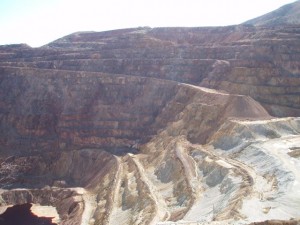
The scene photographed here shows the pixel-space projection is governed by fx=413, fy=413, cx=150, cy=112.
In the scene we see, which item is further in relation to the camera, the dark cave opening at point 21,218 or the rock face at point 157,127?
the dark cave opening at point 21,218

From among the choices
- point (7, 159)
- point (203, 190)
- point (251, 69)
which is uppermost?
point (251, 69)

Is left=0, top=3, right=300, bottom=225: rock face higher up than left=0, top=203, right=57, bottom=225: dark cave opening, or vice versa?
left=0, top=3, right=300, bottom=225: rock face

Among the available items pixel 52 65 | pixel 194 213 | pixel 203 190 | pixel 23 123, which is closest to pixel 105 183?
pixel 203 190

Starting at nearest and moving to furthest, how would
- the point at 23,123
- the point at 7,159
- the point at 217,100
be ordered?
the point at 217,100 → the point at 7,159 → the point at 23,123

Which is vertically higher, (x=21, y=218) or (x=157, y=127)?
(x=157, y=127)

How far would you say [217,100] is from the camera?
7581 centimetres

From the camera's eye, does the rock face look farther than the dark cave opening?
No

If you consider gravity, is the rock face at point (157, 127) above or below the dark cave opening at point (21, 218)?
above

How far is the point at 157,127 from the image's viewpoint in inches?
3418

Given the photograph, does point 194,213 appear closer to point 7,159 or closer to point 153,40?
point 7,159

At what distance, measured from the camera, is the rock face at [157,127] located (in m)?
47.8

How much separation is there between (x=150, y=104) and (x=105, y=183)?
2964 cm

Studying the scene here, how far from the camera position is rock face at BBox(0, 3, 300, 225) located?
47.8m

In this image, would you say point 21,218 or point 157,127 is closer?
point 21,218
